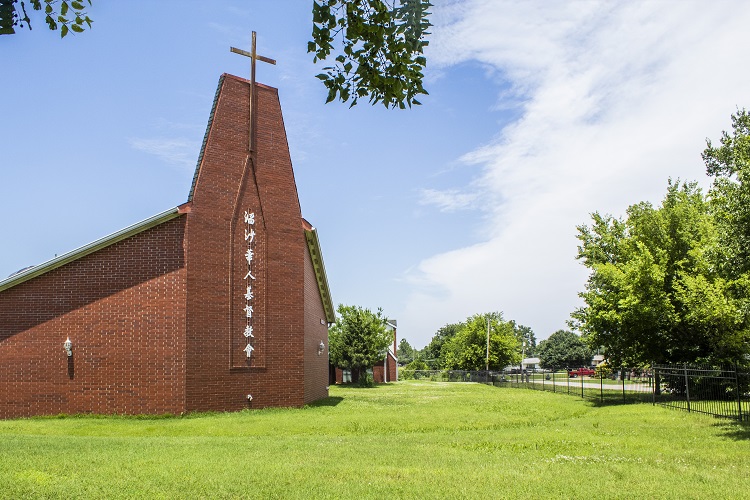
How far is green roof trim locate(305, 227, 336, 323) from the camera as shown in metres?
24.6

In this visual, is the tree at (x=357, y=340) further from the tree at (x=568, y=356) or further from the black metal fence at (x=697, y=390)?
the tree at (x=568, y=356)

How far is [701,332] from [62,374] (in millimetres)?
24045

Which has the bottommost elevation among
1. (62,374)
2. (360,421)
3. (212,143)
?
(360,421)

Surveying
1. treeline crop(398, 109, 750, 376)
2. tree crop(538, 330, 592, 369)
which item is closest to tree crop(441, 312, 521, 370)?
treeline crop(398, 109, 750, 376)

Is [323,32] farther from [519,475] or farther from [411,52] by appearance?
[519,475]

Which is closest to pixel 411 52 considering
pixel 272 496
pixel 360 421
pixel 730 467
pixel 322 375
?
pixel 272 496

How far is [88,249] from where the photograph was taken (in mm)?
18953

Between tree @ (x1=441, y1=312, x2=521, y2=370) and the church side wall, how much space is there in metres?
32.0

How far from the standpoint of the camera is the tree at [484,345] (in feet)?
193

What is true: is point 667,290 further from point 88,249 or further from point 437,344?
point 437,344

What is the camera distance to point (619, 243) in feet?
97.1

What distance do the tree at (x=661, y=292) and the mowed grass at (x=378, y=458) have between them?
24.5 ft

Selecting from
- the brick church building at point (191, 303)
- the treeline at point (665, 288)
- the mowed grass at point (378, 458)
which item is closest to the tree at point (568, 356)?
the treeline at point (665, 288)

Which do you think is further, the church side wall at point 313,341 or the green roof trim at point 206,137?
the church side wall at point 313,341
